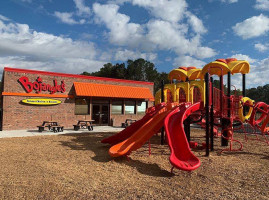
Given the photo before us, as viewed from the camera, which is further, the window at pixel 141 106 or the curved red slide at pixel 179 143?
the window at pixel 141 106

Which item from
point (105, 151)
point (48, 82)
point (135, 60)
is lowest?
point (105, 151)

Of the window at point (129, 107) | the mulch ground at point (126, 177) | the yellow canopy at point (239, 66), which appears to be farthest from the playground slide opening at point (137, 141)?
the window at point (129, 107)

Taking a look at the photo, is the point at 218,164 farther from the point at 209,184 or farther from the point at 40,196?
the point at 40,196

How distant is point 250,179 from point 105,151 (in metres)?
5.08

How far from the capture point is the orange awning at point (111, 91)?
57.8 ft

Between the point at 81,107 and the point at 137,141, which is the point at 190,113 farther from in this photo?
the point at 81,107

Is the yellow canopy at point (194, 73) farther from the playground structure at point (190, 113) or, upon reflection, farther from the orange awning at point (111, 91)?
the orange awning at point (111, 91)

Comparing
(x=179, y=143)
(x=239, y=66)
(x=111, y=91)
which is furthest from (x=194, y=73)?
(x=111, y=91)

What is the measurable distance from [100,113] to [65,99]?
345cm

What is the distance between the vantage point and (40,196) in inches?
156

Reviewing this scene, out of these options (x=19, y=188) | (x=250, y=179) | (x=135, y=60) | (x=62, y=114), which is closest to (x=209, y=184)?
(x=250, y=179)

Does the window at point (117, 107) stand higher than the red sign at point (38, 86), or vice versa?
the red sign at point (38, 86)

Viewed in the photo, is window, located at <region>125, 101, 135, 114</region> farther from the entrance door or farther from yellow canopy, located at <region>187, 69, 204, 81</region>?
yellow canopy, located at <region>187, 69, 204, 81</region>

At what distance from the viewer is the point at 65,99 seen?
1733 cm
